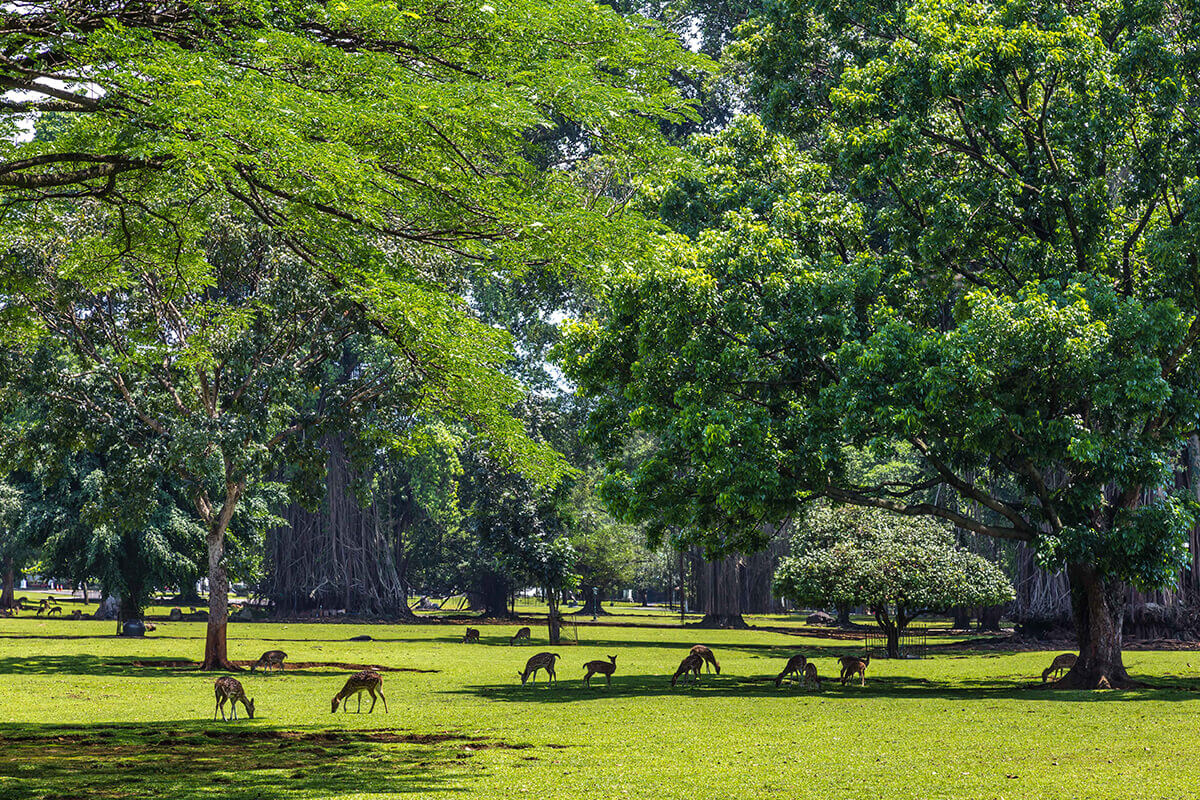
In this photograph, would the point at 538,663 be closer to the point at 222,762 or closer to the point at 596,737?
the point at 596,737

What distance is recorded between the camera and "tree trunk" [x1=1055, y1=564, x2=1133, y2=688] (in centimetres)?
2330

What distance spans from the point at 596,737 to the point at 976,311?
9998 millimetres

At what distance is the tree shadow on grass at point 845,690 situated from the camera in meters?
21.7

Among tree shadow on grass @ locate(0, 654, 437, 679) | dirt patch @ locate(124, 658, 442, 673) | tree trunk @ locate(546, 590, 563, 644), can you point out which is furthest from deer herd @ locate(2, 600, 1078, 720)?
tree trunk @ locate(546, 590, 563, 644)

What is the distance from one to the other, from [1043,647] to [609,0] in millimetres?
32662

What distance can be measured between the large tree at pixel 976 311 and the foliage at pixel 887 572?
931 cm

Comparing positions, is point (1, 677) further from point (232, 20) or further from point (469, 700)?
point (232, 20)

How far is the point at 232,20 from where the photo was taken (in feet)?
36.2

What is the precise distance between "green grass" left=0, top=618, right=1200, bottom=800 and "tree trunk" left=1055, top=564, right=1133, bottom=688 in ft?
3.93

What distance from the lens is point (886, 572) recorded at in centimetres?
3331

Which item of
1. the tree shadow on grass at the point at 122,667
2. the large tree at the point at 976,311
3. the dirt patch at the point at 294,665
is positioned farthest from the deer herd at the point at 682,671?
the large tree at the point at 976,311

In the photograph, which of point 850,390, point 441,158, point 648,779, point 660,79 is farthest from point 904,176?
point 648,779

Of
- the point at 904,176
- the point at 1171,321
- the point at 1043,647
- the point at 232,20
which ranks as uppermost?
the point at 904,176

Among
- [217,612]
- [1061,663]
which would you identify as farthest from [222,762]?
[1061,663]
